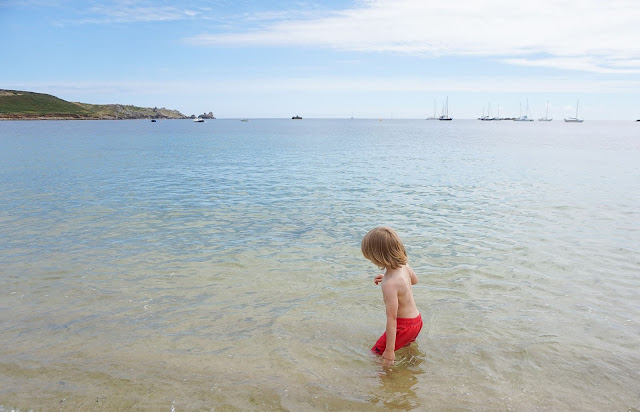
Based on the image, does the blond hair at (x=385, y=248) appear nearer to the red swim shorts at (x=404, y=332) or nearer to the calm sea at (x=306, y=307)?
the red swim shorts at (x=404, y=332)

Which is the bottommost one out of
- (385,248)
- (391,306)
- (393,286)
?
(391,306)

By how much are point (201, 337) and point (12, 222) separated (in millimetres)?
11860

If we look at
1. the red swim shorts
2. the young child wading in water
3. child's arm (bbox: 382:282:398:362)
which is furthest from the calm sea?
→ child's arm (bbox: 382:282:398:362)

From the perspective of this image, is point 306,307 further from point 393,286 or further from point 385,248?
point 385,248

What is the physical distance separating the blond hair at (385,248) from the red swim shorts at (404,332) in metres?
0.95

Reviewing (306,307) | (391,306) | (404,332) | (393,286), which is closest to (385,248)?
(393,286)

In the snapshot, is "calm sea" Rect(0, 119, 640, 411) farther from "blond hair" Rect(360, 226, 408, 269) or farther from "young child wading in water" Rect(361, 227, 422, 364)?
"blond hair" Rect(360, 226, 408, 269)

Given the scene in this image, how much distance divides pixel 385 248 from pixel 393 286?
0.55 metres

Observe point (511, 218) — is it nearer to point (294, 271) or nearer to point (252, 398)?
point (294, 271)

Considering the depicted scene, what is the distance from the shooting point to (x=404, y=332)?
598 cm

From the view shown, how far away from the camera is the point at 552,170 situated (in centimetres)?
3161

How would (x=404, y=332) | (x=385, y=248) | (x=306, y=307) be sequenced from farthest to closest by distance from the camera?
(x=306, y=307)
(x=404, y=332)
(x=385, y=248)

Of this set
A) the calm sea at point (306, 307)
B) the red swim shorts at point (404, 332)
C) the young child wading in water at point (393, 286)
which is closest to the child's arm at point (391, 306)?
the young child wading in water at point (393, 286)

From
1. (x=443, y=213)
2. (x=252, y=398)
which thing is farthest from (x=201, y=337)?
(x=443, y=213)
